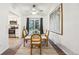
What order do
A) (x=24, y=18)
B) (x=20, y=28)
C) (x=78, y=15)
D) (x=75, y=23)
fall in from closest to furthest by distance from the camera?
(x=78, y=15) → (x=75, y=23) → (x=20, y=28) → (x=24, y=18)

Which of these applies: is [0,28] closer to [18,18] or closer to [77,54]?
[77,54]

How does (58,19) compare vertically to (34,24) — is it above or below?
above

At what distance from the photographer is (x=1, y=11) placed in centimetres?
547

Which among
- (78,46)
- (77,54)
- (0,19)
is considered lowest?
(77,54)

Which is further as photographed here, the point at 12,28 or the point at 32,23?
the point at 32,23

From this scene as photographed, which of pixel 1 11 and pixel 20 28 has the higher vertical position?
pixel 1 11

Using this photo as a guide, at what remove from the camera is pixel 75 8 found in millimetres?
4332

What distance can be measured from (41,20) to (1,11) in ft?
32.6

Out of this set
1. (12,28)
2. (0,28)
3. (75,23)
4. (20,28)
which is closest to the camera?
(75,23)

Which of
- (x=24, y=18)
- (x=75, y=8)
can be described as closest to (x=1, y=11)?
(x=75, y=8)

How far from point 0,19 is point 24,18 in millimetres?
9683

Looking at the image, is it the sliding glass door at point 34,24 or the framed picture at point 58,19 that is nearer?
the framed picture at point 58,19

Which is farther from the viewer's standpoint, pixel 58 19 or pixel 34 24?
pixel 34 24

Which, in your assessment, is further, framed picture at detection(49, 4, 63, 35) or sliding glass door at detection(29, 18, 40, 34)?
sliding glass door at detection(29, 18, 40, 34)
